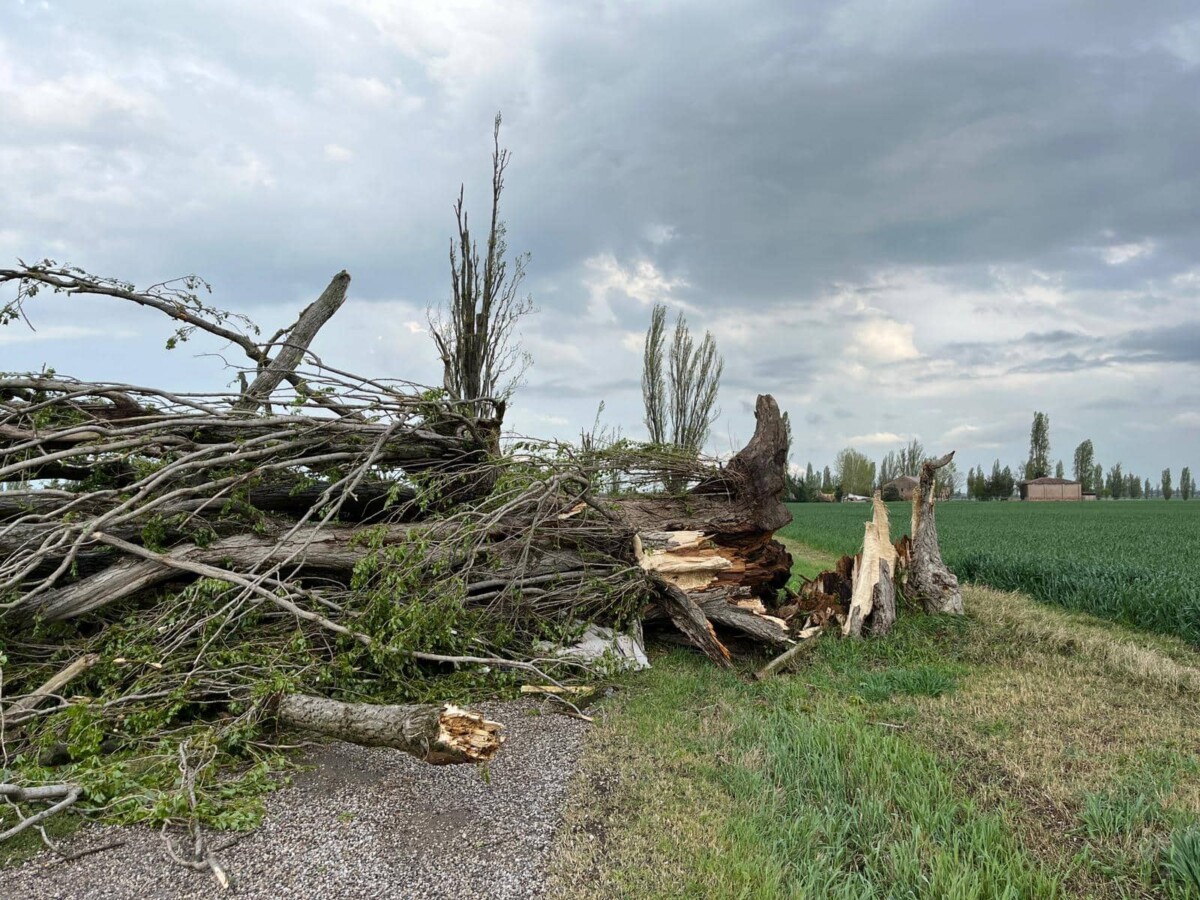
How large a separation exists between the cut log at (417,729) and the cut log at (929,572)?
16.9 feet

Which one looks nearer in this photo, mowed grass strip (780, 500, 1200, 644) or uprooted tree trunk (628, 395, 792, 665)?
uprooted tree trunk (628, 395, 792, 665)

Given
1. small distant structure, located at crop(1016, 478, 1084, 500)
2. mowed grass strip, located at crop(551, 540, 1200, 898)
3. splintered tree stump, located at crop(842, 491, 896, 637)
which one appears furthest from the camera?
small distant structure, located at crop(1016, 478, 1084, 500)

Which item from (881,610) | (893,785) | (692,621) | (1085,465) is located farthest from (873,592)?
(1085,465)

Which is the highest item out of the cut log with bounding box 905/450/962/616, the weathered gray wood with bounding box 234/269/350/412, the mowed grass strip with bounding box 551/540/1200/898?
the weathered gray wood with bounding box 234/269/350/412

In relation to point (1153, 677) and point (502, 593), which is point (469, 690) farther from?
point (1153, 677)

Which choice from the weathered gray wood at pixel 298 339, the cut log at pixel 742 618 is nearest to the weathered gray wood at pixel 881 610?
the cut log at pixel 742 618

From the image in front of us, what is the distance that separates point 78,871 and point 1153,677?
6.77m

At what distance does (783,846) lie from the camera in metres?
2.83

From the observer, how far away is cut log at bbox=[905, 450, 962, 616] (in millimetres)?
6980

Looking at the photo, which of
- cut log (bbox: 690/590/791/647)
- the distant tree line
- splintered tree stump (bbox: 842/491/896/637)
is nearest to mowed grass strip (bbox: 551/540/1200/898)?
cut log (bbox: 690/590/791/647)

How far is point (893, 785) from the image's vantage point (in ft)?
10.6

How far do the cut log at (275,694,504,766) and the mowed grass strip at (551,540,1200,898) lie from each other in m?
0.54

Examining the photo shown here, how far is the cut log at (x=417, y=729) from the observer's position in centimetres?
315

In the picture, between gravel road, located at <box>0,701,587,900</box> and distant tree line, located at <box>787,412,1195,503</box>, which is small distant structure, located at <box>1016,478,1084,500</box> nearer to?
distant tree line, located at <box>787,412,1195,503</box>
